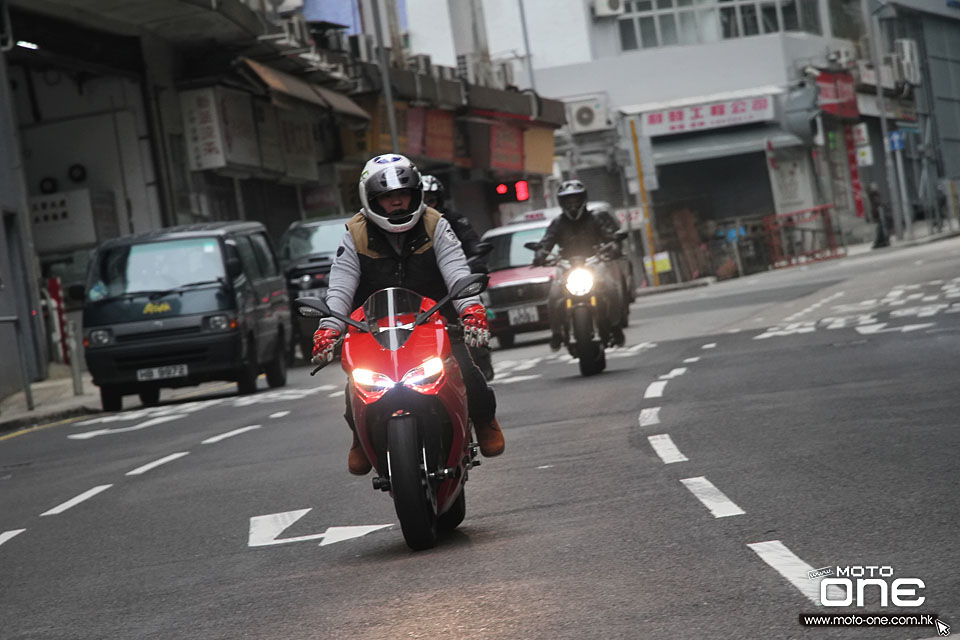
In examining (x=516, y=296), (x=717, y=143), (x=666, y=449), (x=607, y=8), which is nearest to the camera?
(x=666, y=449)

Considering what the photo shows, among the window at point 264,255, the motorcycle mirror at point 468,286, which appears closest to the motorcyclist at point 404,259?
the motorcycle mirror at point 468,286

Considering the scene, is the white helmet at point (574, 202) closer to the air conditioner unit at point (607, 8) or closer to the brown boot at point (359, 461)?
the brown boot at point (359, 461)

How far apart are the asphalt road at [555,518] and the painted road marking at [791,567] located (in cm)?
2

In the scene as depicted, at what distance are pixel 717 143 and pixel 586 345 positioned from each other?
48503mm

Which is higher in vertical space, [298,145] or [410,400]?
[298,145]

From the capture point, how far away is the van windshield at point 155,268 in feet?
69.0

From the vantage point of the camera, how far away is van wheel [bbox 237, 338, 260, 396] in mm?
21156

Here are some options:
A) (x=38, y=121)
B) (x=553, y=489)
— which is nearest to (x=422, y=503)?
(x=553, y=489)

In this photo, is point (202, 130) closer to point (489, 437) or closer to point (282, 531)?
point (282, 531)

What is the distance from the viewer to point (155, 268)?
21.2 m

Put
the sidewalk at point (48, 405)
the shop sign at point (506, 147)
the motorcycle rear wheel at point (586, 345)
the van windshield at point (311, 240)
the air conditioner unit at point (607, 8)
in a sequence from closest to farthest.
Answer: the motorcycle rear wheel at point (586, 345) < the sidewalk at point (48, 405) < the van windshield at point (311, 240) < the shop sign at point (506, 147) < the air conditioner unit at point (607, 8)

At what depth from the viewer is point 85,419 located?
20.0m

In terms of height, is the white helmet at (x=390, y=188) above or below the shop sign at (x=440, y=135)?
below

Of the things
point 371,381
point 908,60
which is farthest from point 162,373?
point 908,60
